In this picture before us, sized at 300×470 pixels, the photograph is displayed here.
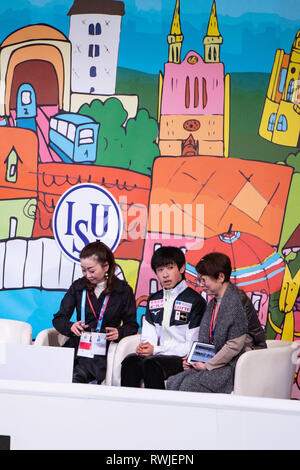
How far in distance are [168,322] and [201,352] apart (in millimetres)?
346

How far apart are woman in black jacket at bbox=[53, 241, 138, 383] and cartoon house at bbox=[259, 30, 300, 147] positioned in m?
1.73

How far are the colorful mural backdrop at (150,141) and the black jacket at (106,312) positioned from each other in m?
0.79

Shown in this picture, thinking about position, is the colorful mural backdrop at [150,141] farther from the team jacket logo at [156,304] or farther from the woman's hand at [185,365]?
the woman's hand at [185,365]

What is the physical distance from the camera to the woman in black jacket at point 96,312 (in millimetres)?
3898

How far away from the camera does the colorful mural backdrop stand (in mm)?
4793

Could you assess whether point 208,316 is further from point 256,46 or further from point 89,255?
point 256,46

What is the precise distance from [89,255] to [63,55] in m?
1.87

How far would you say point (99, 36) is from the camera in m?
4.89

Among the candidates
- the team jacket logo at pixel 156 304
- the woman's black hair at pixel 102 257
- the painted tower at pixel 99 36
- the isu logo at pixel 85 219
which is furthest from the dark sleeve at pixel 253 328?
the painted tower at pixel 99 36

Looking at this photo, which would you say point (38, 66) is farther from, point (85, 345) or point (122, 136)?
point (85, 345)

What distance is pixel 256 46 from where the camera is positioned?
4789 mm

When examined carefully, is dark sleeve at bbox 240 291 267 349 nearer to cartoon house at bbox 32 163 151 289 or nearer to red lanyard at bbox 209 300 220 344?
red lanyard at bbox 209 300 220 344
